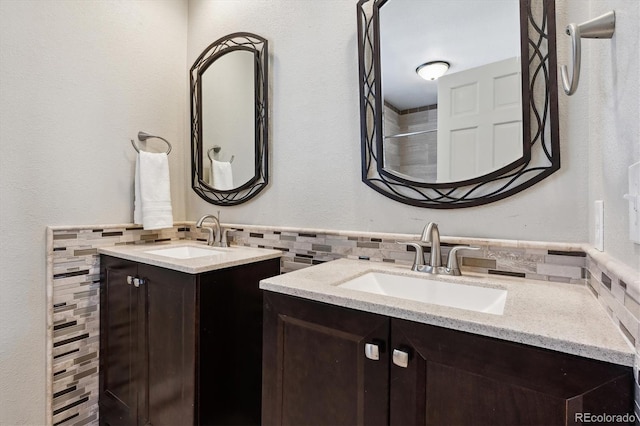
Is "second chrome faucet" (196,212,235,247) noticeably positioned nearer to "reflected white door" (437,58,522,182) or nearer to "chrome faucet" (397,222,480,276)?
"chrome faucet" (397,222,480,276)

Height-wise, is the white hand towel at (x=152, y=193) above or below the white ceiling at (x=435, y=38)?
below

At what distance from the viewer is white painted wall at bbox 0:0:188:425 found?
1.40 metres

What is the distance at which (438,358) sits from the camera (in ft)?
2.24

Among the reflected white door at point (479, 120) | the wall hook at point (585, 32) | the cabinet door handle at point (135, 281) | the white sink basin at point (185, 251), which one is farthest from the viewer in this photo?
the white sink basin at point (185, 251)

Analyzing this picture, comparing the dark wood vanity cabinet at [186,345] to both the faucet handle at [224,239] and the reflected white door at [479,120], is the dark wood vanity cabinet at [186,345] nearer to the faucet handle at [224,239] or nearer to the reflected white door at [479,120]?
the faucet handle at [224,239]

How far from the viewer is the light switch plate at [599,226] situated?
82cm

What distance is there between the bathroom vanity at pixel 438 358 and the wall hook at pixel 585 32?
0.52 meters

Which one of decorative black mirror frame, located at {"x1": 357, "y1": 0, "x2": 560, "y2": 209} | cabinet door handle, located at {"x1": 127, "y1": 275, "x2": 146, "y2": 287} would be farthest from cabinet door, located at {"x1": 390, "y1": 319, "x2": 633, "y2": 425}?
cabinet door handle, located at {"x1": 127, "y1": 275, "x2": 146, "y2": 287}

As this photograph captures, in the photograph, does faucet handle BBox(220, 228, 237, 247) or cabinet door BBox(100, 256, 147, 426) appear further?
faucet handle BBox(220, 228, 237, 247)

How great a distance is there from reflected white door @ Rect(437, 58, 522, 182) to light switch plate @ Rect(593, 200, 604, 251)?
0.28 meters

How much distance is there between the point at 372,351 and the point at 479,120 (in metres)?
0.86

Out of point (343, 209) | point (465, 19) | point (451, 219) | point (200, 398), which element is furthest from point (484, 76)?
point (200, 398)

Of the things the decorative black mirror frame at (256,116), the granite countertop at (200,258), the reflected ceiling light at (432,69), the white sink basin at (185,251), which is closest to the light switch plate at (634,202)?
the reflected ceiling light at (432,69)

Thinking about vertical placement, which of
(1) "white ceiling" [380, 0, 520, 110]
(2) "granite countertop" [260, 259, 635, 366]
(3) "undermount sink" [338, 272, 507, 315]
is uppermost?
(1) "white ceiling" [380, 0, 520, 110]
